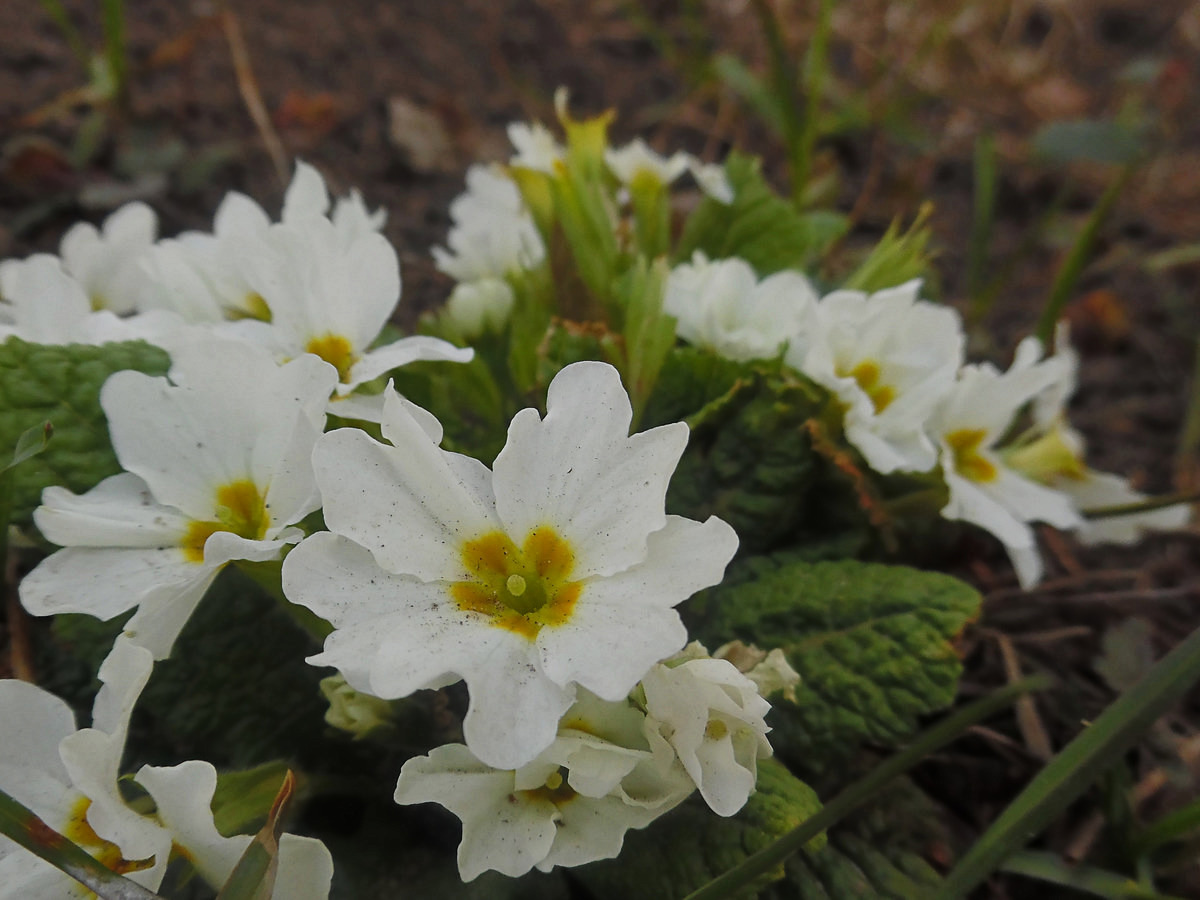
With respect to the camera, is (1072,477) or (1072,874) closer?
(1072,874)

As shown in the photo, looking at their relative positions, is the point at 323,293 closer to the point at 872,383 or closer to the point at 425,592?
the point at 425,592

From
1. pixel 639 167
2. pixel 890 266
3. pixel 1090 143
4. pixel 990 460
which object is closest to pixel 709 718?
pixel 990 460

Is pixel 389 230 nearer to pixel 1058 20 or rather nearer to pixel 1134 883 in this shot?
pixel 1134 883

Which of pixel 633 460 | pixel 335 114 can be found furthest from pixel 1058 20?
pixel 633 460

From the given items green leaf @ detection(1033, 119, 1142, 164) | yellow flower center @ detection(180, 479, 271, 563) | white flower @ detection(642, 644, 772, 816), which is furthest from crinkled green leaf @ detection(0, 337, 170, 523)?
green leaf @ detection(1033, 119, 1142, 164)

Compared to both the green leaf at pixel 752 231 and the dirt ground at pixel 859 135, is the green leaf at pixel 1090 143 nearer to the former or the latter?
the dirt ground at pixel 859 135

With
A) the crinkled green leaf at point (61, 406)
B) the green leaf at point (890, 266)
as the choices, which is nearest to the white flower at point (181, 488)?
the crinkled green leaf at point (61, 406)
